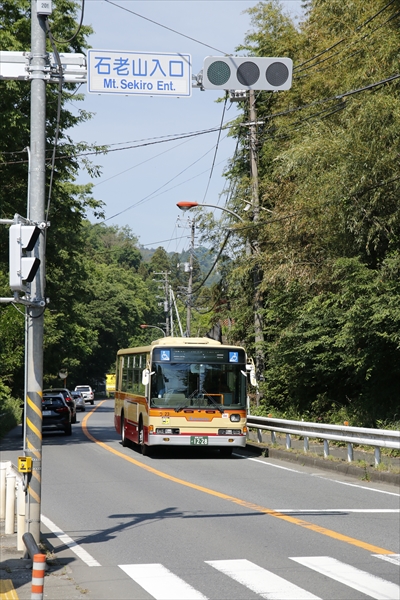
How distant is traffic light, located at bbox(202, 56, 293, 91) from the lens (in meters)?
9.62

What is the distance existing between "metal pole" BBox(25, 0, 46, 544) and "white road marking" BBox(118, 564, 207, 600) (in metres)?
1.19

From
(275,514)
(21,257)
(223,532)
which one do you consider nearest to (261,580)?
(223,532)

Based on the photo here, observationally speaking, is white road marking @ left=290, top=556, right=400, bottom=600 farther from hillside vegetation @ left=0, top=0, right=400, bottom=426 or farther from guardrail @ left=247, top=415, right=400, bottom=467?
hillside vegetation @ left=0, top=0, right=400, bottom=426

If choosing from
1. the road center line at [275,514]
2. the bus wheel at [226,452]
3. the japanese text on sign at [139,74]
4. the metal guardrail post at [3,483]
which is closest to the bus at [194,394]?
the bus wheel at [226,452]

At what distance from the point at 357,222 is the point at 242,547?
47.0 feet

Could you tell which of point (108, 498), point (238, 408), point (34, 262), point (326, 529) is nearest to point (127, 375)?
point (238, 408)

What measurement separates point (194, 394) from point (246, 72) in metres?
13.2

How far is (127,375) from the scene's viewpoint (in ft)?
88.3

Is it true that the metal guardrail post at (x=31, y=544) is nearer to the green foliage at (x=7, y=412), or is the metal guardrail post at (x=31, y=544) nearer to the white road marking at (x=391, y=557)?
the white road marking at (x=391, y=557)

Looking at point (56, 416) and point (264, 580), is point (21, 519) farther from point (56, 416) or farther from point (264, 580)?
point (56, 416)

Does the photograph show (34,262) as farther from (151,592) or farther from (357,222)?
(357,222)

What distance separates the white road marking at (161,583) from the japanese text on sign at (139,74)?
5.02 m

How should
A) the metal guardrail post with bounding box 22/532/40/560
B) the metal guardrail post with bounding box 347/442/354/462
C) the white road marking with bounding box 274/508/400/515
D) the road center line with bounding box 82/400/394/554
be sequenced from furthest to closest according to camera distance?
the metal guardrail post with bounding box 347/442/354/462, the white road marking with bounding box 274/508/400/515, the road center line with bounding box 82/400/394/554, the metal guardrail post with bounding box 22/532/40/560

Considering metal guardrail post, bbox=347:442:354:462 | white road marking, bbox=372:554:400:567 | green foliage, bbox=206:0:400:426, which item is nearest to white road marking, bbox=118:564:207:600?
white road marking, bbox=372:554:400:567
